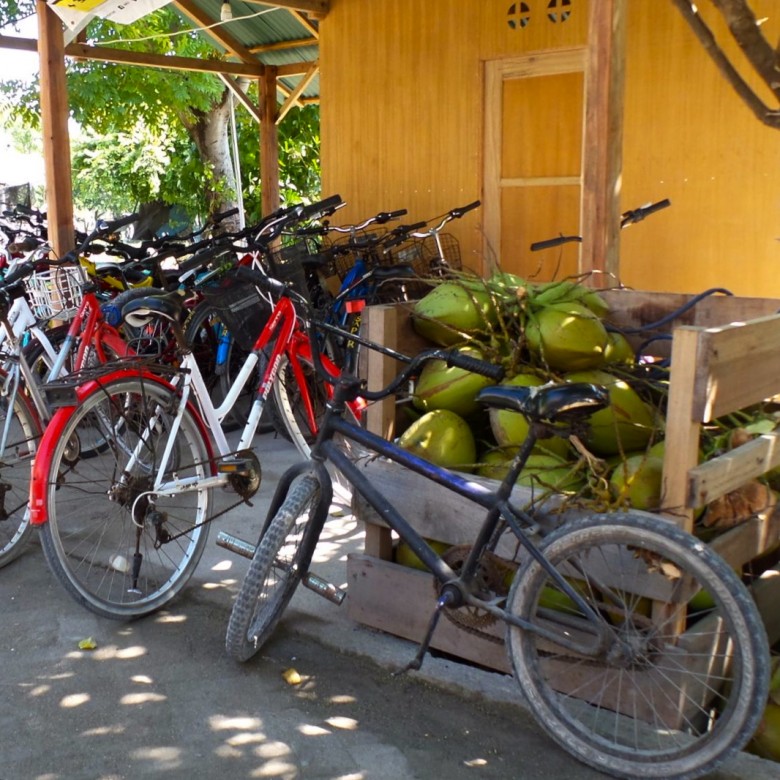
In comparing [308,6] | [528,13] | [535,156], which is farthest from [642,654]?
[308,6]

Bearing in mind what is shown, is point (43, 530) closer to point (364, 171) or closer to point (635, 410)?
point (635, 410)

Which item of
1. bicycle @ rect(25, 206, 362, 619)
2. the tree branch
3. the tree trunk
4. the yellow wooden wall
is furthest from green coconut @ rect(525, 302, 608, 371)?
the tree trunk

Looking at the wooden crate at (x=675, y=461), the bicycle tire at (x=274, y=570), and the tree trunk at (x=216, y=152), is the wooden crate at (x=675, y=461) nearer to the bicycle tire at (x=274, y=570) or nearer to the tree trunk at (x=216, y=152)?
the bicycle tire at (x=274, y=570)

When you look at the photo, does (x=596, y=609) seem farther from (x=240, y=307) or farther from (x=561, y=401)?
(x=240, y=307)

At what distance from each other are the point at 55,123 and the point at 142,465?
11.5 ft

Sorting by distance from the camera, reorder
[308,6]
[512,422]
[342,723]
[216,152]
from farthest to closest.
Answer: [216,152], [308,6], [512,422], [342,723]

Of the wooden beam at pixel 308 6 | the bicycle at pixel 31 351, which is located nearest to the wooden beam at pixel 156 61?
the wooden beam at pixel 308 6

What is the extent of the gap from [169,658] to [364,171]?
589 centimetres

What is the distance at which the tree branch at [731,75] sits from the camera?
3607 millimetres

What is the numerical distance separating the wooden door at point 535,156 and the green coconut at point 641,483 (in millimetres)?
4610

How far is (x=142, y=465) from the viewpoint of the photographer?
3979 millimetres

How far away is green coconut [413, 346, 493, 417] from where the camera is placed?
11.6ft

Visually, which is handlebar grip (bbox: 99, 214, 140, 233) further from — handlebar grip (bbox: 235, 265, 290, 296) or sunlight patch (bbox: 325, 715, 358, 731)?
sunlight patch (bbox: 325, 715, 358, 731)

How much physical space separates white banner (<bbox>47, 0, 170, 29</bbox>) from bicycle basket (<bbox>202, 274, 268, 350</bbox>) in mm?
2420
